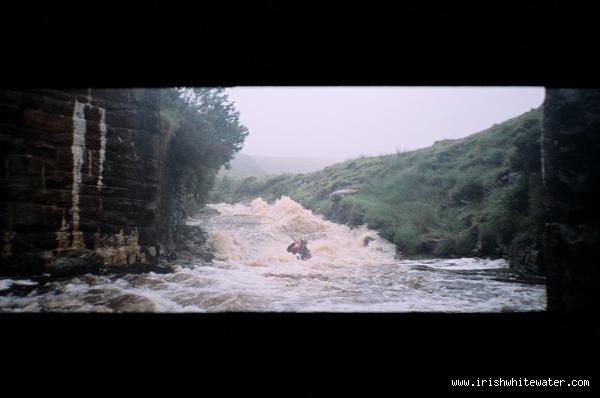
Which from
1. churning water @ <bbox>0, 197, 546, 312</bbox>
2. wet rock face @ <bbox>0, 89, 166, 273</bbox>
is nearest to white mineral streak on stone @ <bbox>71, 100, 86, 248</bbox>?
wet rock face @ <bbox>0, 89, 166, 273</bbox>

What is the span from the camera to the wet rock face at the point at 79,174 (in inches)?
184

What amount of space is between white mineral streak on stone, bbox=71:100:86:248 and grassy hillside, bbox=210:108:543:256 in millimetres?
9936

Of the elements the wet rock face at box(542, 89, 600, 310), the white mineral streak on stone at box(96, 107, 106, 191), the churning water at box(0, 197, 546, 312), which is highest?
the white mineral streak on stone at box(96, 107, 106, 191)

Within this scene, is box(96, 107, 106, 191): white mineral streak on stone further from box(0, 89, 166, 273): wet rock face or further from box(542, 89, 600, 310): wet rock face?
box(542, 89, 600, 310): wet rock face

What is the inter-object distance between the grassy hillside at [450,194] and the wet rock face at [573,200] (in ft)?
22.7

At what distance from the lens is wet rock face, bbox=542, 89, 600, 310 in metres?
2.60

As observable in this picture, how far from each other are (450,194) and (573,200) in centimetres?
1675

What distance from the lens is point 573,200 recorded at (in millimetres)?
2668
